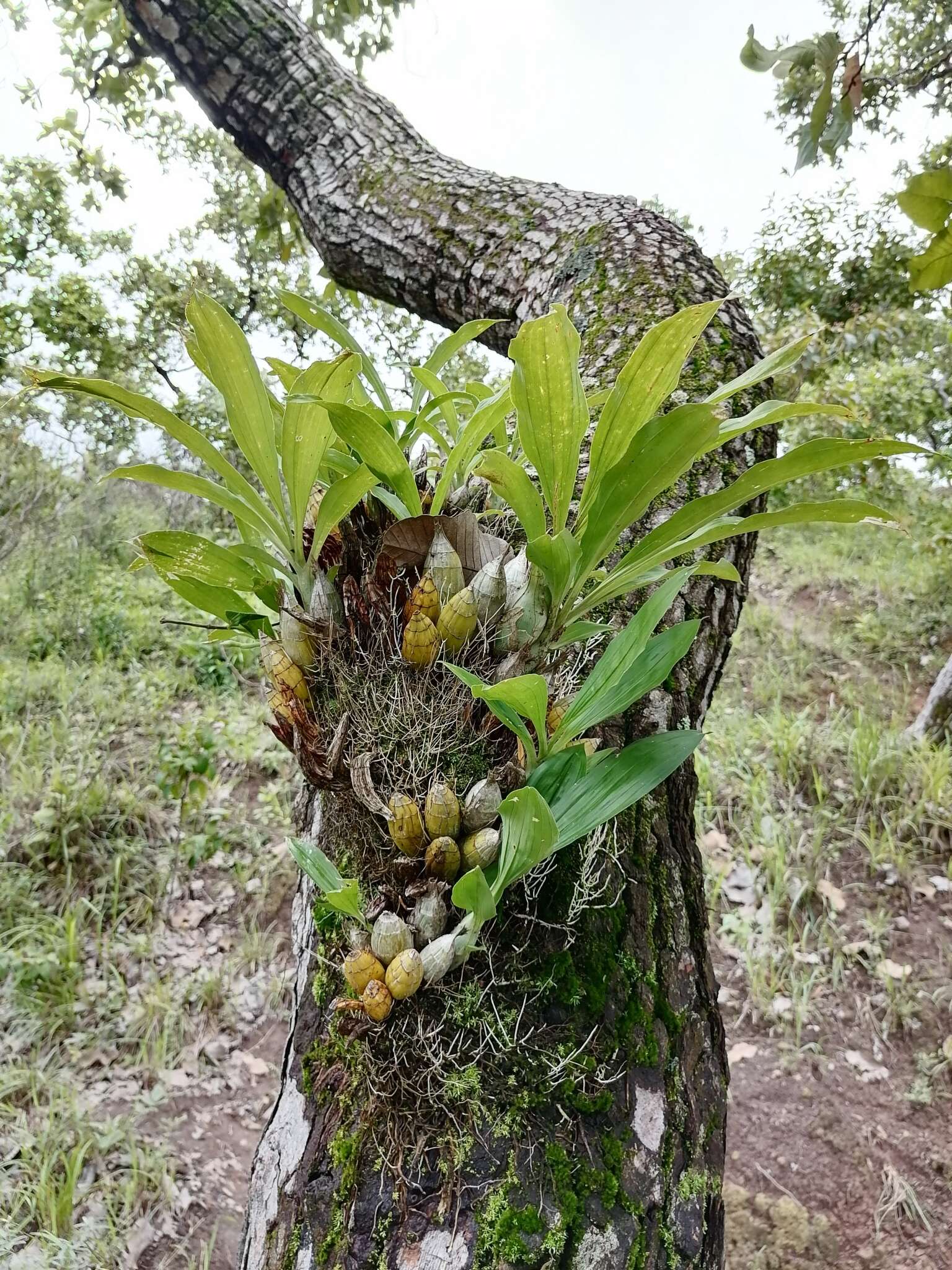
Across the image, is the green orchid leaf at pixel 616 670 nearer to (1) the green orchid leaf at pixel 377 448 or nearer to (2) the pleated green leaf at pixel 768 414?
(2) the pleated green leaf at pixel 768 414

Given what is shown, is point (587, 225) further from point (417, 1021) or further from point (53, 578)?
point (53, 578)

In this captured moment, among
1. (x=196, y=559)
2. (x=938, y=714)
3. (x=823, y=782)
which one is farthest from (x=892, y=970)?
(x=196, y=559)

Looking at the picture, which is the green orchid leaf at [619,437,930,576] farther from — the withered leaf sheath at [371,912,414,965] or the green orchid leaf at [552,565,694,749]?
the withered leaf sheath at [371,912,414,965]

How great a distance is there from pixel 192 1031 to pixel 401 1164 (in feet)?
6.40

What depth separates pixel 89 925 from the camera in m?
2.36

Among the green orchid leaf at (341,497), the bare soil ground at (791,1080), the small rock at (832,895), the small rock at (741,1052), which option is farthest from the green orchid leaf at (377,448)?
the small rock at (832,895)

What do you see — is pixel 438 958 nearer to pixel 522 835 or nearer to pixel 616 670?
pixel 522 835

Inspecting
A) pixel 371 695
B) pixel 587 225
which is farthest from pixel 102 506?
pixel 371 695

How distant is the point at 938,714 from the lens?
2.73m

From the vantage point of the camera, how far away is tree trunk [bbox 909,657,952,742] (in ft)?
8.88

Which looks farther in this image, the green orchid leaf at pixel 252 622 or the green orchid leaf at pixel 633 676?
the green orchid leaf at pixel 252 622

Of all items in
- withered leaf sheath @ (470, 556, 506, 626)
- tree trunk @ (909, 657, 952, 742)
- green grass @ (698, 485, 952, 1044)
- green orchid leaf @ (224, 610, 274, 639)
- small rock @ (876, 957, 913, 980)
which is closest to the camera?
withered leaf sheath @ (470, 556, 506, 626)

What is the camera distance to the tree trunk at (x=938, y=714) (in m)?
2.71

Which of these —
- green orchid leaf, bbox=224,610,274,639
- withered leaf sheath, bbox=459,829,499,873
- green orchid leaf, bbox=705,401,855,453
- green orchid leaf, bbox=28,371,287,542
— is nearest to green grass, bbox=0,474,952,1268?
green orchid leaf, bbox=224,610,274,639
